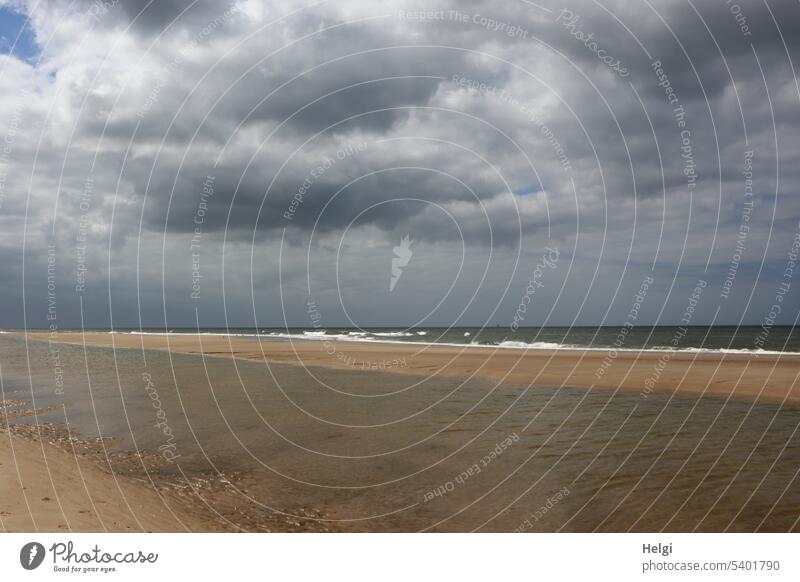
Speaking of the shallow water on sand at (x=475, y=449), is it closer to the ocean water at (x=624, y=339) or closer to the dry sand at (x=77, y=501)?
the dry sand at (x=77, y=501)

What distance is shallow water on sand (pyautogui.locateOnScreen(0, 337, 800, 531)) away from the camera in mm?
8422

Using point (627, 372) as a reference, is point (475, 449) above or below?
below

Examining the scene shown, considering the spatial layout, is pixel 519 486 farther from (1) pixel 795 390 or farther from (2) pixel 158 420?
(1) pixel 795 390
